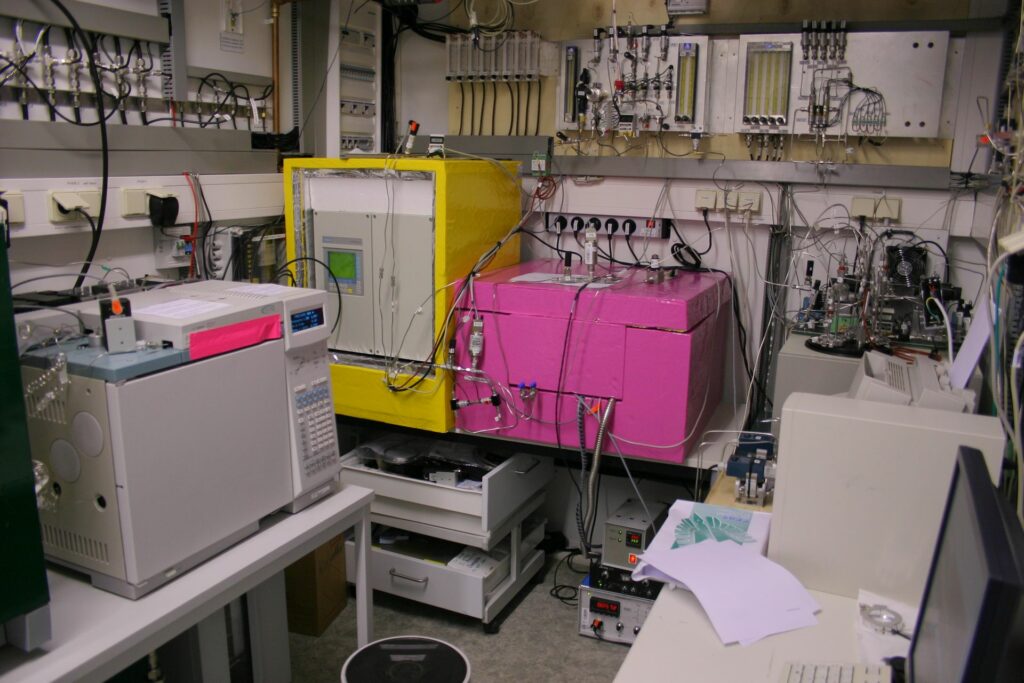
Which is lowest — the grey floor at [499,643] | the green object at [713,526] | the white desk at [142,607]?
the grey floor at [499,643]

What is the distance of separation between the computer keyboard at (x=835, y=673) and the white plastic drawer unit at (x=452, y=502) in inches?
54.5

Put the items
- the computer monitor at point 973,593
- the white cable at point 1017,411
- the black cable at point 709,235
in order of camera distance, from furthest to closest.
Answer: the black cable at point 709,235 → the white cable at point 1017,411 → the computer monitor at point 973,593

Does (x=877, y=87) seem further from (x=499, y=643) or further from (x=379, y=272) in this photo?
(x=499, y=643)

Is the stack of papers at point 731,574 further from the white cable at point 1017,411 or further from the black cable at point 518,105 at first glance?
the black cable at point 518,105

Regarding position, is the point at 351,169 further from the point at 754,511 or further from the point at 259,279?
the point at 754,511

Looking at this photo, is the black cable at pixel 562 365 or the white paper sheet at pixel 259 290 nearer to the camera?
the white paper sheet at pixel 259 290

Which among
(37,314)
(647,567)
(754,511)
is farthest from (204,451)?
(754,511)

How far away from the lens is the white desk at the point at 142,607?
4.19 feet

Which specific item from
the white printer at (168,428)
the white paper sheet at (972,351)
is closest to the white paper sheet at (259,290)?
the white printer at (168,428)

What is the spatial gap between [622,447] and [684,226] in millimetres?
1052

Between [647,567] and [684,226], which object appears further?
[684,226]

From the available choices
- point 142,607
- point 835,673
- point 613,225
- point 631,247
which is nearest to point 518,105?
point 613,225

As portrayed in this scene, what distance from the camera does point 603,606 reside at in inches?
104

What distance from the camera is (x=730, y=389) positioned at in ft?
10.0
